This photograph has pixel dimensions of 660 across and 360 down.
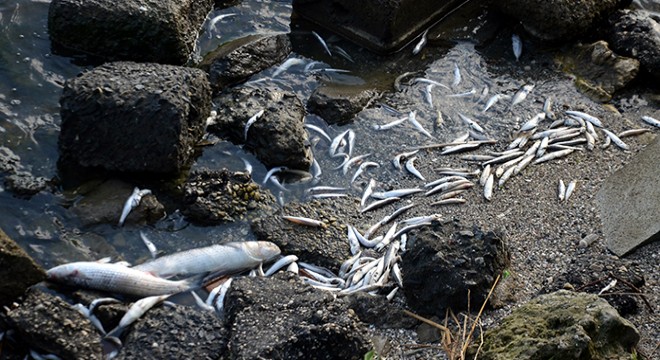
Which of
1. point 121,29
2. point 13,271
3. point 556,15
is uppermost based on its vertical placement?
point 121,29

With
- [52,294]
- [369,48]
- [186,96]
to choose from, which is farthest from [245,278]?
[369,48]

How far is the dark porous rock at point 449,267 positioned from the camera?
654 cm

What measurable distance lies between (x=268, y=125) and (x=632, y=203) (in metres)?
3.34

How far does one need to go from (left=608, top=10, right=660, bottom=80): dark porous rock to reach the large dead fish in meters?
5.10

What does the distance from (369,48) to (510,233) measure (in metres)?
3.30

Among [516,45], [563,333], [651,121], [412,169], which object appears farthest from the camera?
[516,45]

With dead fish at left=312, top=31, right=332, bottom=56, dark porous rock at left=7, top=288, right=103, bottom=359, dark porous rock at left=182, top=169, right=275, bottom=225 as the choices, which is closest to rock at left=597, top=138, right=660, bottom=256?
dark porous rock at left=182, top=169, right=275, bottom=225

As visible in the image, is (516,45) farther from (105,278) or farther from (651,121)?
(105,278)

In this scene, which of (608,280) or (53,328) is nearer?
(53,328)

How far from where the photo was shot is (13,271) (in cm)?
616

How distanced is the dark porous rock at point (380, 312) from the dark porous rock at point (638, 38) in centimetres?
494

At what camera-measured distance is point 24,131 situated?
806 centimetres

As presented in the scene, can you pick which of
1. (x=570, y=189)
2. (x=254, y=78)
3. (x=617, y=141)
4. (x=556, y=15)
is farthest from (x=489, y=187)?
(x=556, y=15)

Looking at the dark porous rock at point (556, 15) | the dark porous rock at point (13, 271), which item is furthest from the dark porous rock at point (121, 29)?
the dark porous rock at point (556, 15)
